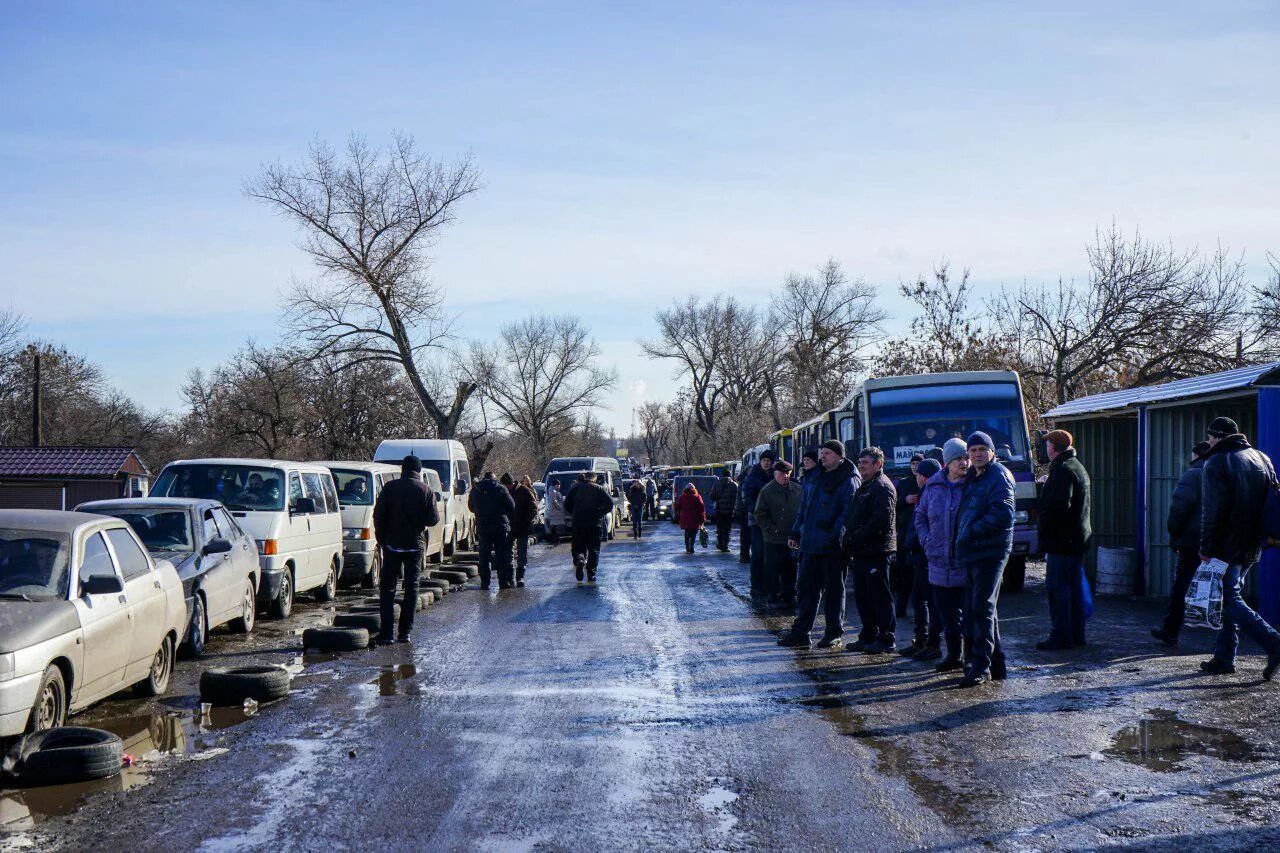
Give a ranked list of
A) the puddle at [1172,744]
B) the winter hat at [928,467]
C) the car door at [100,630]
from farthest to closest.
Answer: the winter hat at [928,467], the car door at [100,630], the puddle at [1172,744]

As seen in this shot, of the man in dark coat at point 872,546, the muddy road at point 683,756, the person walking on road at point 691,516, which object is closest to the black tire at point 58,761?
the muddy road at point 683,756

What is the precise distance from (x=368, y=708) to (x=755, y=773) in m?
3.37

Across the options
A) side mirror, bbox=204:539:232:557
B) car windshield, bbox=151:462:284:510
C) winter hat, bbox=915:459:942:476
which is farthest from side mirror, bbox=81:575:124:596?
winter hat, bbox=915:459:942:476

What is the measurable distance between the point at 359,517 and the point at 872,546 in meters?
10.4

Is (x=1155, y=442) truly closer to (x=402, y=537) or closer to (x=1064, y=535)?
(x=1064, y=535)

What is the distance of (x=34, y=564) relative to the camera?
792 centimetres

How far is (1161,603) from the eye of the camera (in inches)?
620

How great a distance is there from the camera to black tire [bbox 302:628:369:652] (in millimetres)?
11805

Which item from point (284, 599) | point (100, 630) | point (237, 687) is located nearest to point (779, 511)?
point (284, 599)

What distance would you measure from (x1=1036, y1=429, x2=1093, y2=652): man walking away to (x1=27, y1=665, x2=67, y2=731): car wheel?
799 cm

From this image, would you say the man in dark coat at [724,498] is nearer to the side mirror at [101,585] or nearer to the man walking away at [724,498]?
the man walking away at [724,498]

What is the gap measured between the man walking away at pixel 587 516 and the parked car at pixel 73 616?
10.8 m

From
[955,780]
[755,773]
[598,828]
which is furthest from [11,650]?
[955,780]

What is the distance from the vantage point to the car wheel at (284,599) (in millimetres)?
14605
